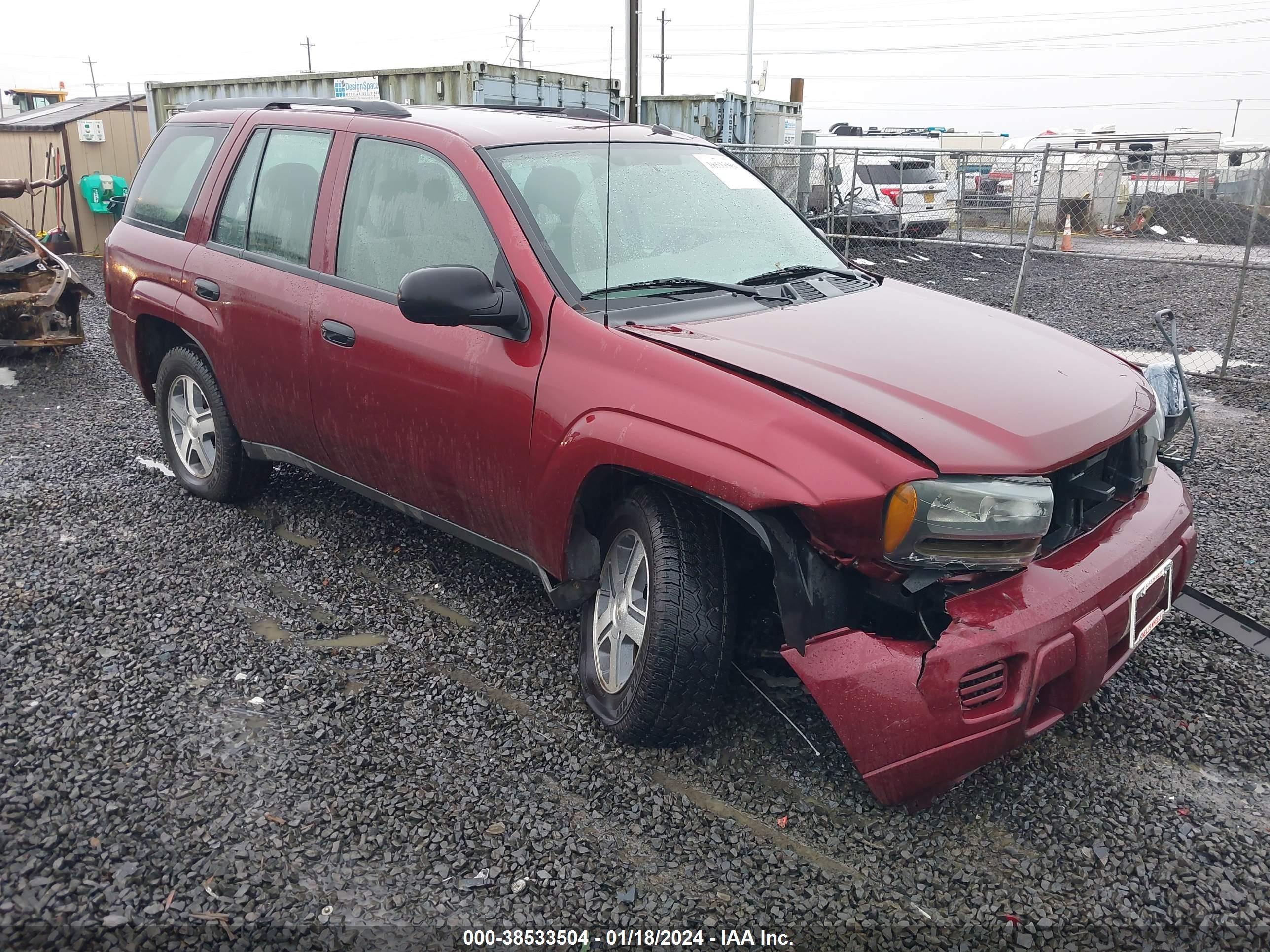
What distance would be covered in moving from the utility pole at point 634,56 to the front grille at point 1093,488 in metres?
8.23

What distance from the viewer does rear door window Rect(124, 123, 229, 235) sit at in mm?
4625

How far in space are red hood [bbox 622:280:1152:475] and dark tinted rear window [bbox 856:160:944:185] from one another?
11.3m

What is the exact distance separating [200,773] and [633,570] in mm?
1408

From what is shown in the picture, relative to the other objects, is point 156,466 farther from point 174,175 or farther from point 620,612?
point 620,612

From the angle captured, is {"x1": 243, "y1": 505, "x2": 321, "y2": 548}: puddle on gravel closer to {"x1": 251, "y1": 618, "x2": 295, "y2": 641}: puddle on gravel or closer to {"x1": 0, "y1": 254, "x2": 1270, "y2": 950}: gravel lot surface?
{"x1": 0, "y1": 254, "x2": 1270, "y2": 950}: gravel lot surface

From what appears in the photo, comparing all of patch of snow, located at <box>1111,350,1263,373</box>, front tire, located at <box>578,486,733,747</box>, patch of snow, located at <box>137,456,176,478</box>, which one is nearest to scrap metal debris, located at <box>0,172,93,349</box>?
patch of snow, located at <box>137,456,176,478</box>

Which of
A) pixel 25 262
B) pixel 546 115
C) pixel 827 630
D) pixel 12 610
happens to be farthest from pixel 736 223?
pixel 25 262

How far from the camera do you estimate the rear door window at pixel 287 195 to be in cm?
399

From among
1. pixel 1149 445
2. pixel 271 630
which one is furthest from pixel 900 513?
pixel 271 630

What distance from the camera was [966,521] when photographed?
Result: 7.92 ft

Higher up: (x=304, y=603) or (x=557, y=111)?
(x=557, y=111)

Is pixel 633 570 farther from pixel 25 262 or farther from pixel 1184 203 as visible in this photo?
pixel 1184 203

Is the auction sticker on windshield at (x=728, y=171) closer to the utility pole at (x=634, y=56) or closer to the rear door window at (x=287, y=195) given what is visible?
the rear door window at (x=287, y=195)

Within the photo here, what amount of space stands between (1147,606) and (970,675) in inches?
31.6
